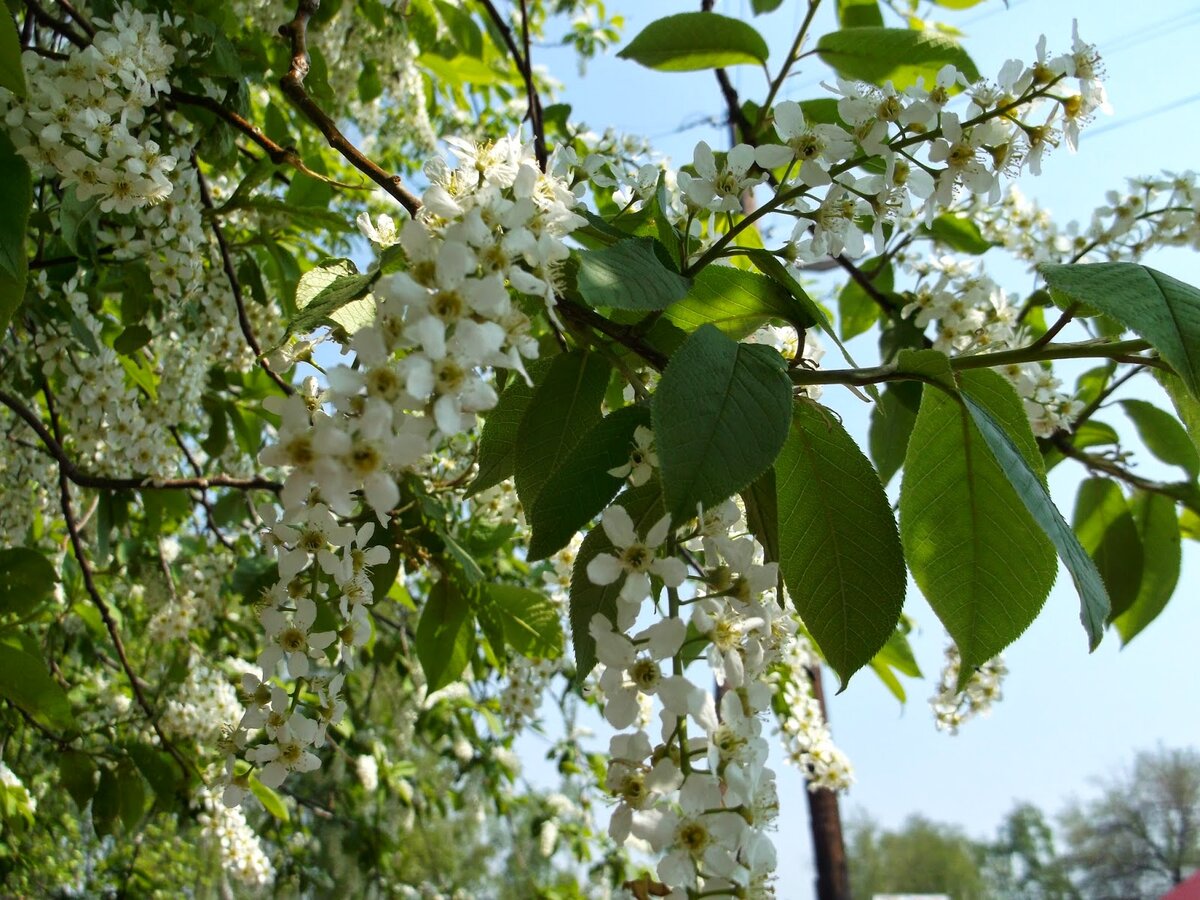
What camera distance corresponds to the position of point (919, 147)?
0.96 metres

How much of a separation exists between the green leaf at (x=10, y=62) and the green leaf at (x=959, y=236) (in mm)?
1849

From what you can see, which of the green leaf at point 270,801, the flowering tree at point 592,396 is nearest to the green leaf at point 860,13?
the flowering tree at point 592,396

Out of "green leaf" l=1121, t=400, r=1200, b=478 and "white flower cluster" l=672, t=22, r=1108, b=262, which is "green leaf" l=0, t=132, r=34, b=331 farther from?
"green leaf" l=1121, t=400, r=1200, b=478

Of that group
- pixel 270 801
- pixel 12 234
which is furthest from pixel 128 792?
pixel 12 234

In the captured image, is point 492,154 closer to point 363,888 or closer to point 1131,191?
point 1131,191

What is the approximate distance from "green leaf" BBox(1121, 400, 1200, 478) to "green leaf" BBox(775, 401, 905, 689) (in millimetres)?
1318

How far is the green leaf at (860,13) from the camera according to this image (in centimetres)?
212

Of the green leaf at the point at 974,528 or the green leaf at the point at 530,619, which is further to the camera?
the green leaf at the point at 530,619

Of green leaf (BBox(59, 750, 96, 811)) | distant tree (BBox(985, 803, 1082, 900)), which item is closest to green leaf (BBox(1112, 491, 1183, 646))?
green leaf (BBox(59, 750, 96, 811))

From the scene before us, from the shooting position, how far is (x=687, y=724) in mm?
678

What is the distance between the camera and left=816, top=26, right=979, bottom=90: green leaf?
1607 millimetres

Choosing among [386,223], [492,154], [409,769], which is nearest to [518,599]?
[386,223]

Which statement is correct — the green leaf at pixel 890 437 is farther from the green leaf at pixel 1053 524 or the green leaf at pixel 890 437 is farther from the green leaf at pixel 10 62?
the green leaf at pixel 10 62

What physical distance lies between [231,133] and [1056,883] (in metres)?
15.9
